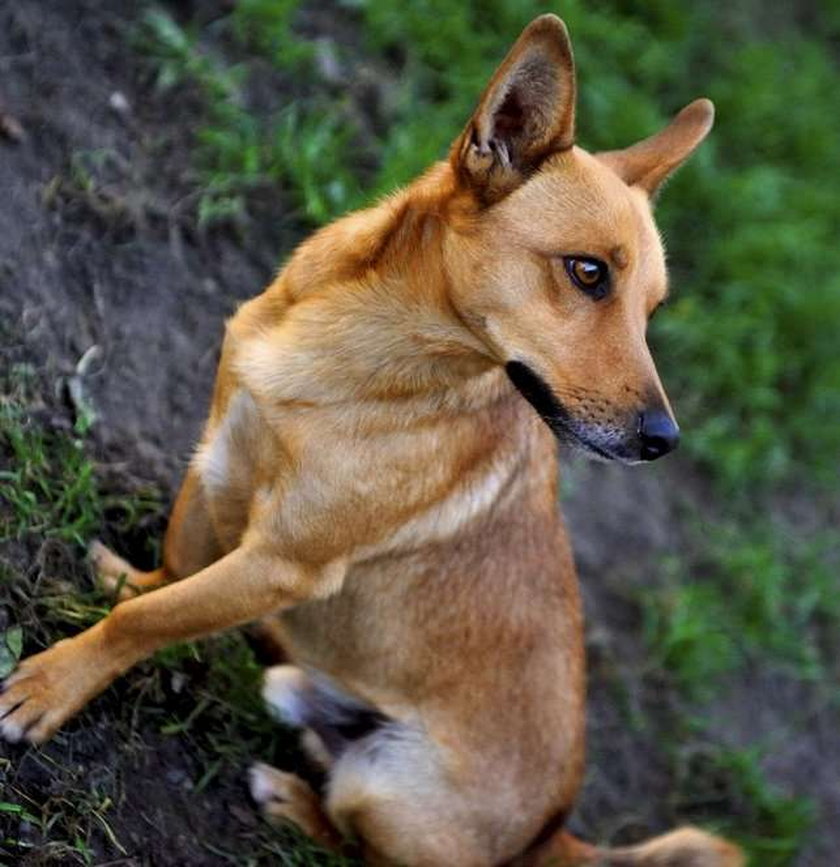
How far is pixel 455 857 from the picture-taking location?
4.30 m

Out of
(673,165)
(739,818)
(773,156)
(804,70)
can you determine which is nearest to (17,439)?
(673,165)

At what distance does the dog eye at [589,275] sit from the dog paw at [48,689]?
1.65m

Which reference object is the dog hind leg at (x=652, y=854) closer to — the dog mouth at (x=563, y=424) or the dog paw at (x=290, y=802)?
the dog paw at (x=290, y=802)

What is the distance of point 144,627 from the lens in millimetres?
3834

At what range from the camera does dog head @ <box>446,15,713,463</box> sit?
3.45 metres

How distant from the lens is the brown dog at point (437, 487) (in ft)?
11.5

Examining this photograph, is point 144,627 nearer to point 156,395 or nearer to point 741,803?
point 156,395

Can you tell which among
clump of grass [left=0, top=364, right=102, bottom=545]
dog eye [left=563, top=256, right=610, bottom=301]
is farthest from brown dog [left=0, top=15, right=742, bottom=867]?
clump of grass [left=0, top=364, right=102, bottom=545]

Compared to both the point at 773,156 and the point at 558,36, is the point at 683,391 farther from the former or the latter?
the point at 558,36

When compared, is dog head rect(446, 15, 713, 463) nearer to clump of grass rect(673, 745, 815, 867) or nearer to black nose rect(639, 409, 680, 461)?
black nose rect(639, 409, 680, 461)

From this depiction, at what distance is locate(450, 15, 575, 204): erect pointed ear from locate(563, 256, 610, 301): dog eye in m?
0.26

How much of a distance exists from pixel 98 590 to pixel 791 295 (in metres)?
4.29

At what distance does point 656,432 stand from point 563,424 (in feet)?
0.75

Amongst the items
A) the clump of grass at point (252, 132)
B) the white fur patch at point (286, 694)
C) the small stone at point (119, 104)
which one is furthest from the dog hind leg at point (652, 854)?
the small stone at point (119, 104)
